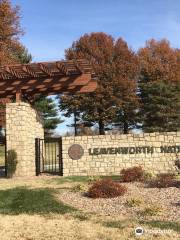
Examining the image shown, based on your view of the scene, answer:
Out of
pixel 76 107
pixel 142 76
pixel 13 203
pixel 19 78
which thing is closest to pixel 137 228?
pixel 13 203

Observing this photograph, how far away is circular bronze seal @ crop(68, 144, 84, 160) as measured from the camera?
20844 millimetres

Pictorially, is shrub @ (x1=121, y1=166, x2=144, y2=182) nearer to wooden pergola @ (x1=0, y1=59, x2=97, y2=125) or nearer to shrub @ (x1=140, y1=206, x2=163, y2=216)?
shrub @ (x1=140, y1=206, x2=163, y2=216)

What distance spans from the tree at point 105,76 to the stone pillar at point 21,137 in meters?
23.7

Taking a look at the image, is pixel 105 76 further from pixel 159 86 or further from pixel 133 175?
pixel 133 175

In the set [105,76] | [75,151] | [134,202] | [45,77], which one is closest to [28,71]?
[45,77]

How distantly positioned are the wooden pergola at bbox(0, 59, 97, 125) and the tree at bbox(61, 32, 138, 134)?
2210 centimetres

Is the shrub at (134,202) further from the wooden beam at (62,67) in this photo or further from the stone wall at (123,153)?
the wooden beam at (62,67)

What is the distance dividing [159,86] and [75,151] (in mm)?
24586

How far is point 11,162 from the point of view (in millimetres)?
20266

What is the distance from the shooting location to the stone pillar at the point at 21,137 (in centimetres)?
2050

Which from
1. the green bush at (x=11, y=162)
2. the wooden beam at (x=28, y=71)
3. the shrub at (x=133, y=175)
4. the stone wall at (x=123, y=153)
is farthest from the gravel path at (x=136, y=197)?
the wooden beam at (x=28, y=71)

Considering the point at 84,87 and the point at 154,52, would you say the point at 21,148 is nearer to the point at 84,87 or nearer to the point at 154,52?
the point at 84,87

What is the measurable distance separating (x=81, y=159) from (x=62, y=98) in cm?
2576

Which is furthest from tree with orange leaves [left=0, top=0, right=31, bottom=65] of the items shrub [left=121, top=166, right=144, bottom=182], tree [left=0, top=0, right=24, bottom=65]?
shrub [left=121, top=166, right=144, bottom=182]
